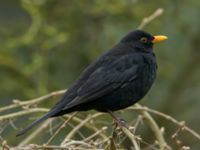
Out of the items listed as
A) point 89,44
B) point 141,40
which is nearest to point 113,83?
point 141,40

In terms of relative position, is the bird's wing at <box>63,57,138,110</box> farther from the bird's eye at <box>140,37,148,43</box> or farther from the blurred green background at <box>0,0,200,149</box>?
the blurred green background at <box>0,0,200,149</box>

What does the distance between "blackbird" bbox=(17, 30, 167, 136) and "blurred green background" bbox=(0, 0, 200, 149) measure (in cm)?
211

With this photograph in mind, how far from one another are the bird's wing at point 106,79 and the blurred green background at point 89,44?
2.12m

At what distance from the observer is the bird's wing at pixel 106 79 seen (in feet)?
20.4

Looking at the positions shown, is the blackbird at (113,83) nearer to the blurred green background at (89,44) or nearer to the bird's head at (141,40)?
the bird's head at (141,40)

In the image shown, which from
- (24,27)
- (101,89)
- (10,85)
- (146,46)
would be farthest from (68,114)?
(24,27)

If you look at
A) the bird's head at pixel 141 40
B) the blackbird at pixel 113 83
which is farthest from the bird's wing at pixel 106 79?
the bird's head at pixel 141 40

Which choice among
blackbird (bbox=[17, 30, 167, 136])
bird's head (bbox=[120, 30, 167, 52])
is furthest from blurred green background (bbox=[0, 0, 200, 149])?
blackbird (bbox=[17, 30, 167, 136])

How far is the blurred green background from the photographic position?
893cm

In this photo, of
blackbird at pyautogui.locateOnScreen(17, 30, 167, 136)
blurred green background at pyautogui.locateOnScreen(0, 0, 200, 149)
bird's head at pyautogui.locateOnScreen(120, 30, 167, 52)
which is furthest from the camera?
blurred green background at pyautogui.locateOnScreen(0, 0, 200, 149)

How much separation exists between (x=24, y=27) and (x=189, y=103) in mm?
2134

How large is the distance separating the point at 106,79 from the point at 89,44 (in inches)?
128

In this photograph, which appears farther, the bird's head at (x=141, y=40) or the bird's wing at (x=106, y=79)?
the bird's head at (x=141, y=40)

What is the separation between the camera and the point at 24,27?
31.5 ft
